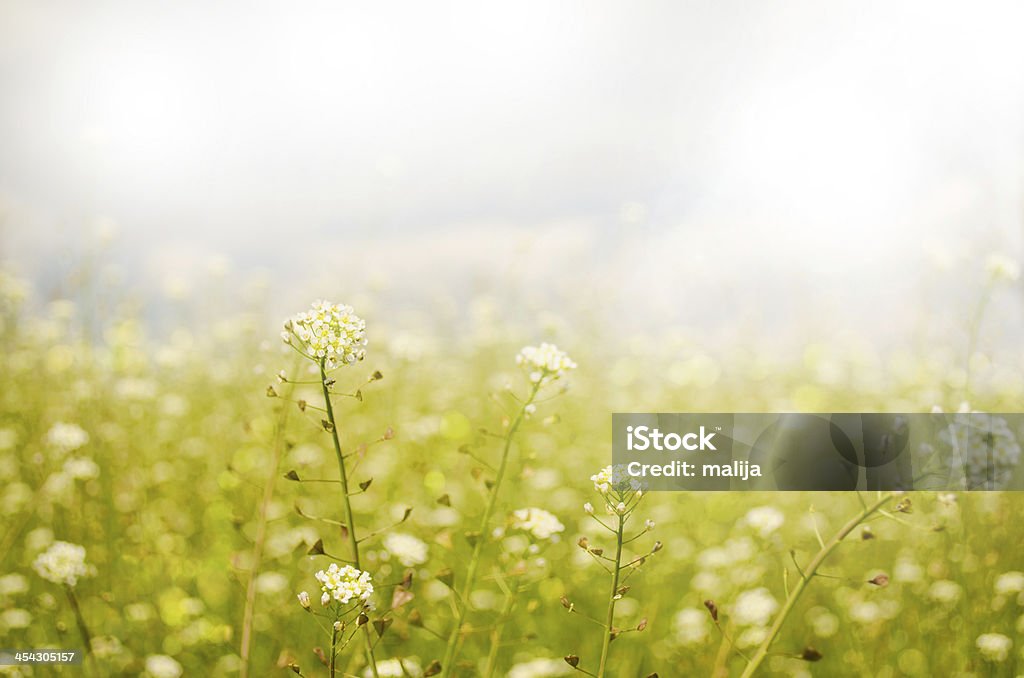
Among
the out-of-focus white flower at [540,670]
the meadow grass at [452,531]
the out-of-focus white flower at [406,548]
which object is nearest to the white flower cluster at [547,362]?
the meadow grass at [452,531]

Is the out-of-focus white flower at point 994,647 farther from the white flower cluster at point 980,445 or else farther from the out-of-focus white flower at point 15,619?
the out-of-focus white flower at point 15,619

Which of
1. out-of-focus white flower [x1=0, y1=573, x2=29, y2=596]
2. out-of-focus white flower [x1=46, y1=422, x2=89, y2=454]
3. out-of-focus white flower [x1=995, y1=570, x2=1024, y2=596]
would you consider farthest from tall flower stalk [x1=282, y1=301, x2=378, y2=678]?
out-of-focus white flower [x1=995, y1=570, x2=1024, y2=596]

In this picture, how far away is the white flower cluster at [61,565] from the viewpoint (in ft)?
2.60

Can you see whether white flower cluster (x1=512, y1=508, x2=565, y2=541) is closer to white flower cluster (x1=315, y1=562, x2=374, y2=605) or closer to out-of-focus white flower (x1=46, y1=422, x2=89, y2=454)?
white flower cluster (x1=315, y1=562, x2=374, y2=605)

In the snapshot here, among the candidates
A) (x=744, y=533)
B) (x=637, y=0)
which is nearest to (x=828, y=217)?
(x=637, y=0)

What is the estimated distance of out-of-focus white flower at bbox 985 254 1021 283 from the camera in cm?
128

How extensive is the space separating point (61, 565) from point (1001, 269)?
1.65 m

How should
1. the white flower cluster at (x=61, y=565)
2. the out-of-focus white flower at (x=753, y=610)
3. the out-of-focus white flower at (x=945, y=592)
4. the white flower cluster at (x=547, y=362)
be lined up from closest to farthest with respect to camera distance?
the white flower cluster at (x=547, y=362) < the white flower cluster at (x=61, y=565) < the out-of-focus white flower at (x=753, y=610) < the out-of-focus white flower at (x=945, y=592)

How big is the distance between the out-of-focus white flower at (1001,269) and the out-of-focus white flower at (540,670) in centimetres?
110

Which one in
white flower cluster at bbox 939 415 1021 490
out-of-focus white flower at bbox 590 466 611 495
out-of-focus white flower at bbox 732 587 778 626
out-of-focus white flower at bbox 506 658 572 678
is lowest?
out-of-focus white flower at bbox 506 658 572 678

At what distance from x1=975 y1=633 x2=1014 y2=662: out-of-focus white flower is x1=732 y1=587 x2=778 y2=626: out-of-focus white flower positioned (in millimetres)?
303

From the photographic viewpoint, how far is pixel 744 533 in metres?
1.36

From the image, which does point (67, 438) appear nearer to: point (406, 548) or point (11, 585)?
point (11, 585)

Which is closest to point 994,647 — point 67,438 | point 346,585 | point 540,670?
point 540,670
